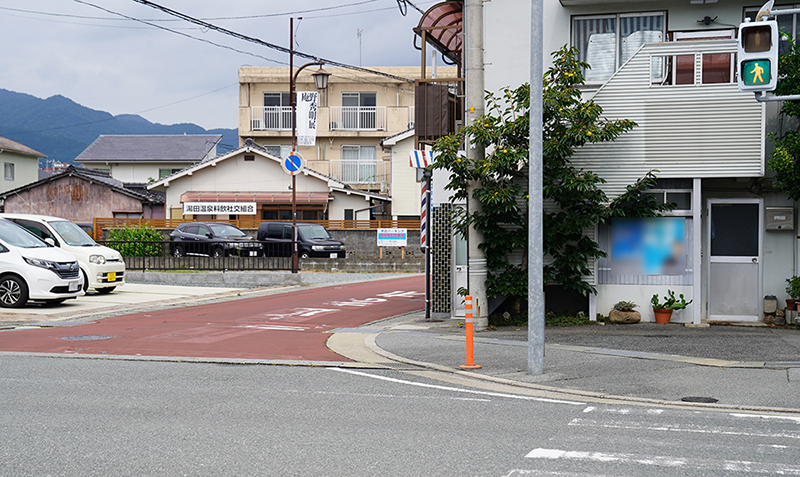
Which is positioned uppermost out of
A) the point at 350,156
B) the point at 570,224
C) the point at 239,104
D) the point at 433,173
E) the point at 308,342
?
the point at 239,104

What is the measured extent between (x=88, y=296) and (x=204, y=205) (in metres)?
22.7

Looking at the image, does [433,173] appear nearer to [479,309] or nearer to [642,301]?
Answer: [479,309]

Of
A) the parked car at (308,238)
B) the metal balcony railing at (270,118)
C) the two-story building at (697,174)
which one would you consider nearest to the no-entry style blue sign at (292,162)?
the parked car at (308,238)

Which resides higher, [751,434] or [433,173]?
[433,173]

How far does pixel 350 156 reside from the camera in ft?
158

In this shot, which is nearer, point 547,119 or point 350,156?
point 547,119

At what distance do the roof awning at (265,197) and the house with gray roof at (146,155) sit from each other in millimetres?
12322

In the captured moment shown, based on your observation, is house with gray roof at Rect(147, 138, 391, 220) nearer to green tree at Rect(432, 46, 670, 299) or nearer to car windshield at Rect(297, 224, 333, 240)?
car windshield at Rect(297, 224, 333, 240)

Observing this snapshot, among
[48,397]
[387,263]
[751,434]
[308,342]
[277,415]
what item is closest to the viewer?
[751,434]

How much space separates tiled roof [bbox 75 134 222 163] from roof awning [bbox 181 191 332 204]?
12.4 meters

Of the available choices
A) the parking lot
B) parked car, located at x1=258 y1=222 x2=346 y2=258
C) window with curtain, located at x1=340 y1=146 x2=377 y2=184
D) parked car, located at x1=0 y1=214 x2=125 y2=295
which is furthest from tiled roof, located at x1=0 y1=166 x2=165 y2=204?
parked car, located at x1=0 y1=214 x2=125 y2=295

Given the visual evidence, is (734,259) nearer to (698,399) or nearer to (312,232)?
(698,399)

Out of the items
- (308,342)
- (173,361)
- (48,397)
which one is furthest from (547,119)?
(48,397)

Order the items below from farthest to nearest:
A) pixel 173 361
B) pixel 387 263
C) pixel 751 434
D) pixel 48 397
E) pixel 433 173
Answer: pixel 387 263
pixel 433 173
pixel 173 361
pixel 48 397
pixel 751 434
